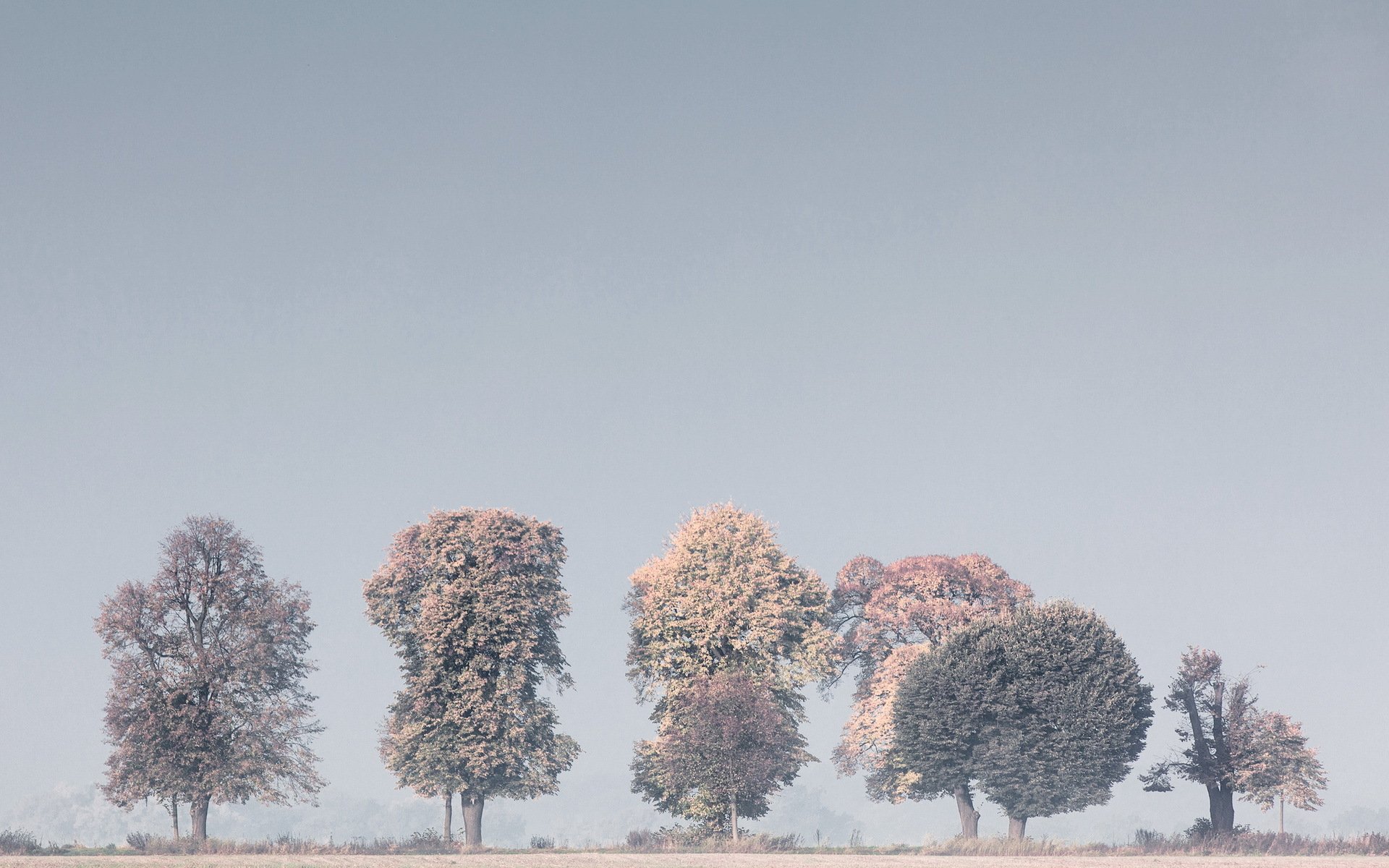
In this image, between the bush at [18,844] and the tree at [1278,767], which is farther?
the tree at [1278,767]

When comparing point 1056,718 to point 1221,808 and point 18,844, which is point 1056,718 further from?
point 18,844

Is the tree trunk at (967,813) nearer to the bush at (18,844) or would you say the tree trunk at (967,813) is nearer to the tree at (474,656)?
the tree at (474,656)

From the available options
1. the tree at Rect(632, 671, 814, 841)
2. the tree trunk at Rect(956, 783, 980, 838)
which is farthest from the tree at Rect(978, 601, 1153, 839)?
the tree at Rect(632, 671, 814, 841)

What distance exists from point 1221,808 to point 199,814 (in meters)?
52.3

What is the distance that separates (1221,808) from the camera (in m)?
71.9

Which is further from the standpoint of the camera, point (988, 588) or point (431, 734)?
point (988, 588)

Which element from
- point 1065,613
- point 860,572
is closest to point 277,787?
point 860,572

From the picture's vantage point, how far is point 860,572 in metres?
80.7

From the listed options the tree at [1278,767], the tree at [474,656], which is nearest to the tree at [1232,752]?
the tree at [1278,767]

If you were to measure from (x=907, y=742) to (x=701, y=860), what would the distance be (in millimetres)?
20485

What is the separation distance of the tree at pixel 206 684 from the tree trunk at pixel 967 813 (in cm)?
3354

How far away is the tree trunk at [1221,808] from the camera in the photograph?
7138cm

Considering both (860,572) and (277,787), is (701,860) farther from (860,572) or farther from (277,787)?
(860,572)

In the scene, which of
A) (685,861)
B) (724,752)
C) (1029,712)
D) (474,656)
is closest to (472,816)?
Answer: (474,656)
